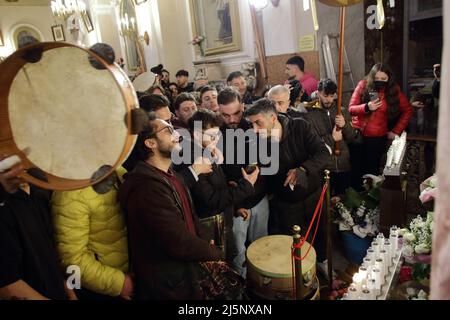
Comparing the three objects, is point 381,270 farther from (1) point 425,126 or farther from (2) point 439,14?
(2) point 439,14

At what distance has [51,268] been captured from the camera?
1.75 metres

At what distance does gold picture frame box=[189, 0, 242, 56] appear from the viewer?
6922 millimetres

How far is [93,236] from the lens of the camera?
1970 mm

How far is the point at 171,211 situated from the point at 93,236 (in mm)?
526

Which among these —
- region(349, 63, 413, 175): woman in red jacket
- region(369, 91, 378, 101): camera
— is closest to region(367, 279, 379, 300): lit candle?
region(349, 63, 413, 175): woman in red jacket

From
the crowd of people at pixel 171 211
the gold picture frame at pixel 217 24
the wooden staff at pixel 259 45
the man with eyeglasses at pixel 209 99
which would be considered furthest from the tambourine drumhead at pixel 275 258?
the gold picture frame at pixel 217 24

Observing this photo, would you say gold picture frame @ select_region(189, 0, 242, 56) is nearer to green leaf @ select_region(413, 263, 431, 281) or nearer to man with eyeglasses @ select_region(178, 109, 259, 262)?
man with eyeglasses @ select_region(178, 109, 259, 262)

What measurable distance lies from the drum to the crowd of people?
0.13 meters

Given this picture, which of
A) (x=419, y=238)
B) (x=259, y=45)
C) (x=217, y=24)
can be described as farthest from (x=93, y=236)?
(x=217, y=24)

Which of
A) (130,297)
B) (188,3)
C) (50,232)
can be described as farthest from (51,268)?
(188,3)

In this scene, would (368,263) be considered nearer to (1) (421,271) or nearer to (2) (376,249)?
(2) (376,249)

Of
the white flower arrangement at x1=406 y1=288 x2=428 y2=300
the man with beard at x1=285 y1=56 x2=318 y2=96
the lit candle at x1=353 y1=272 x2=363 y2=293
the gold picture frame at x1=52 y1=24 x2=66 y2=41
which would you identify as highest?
the gold picture frame at x1=52 y1=24 x2=66 y2=41

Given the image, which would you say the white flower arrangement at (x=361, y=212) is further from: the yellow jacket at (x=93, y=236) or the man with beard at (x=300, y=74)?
the yellow jacket at (x=93, y=236)

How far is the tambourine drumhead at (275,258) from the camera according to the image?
7.17 feet
